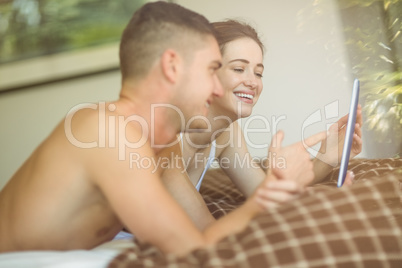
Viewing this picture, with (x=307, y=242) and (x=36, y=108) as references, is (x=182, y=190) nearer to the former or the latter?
(x=307, y=242)

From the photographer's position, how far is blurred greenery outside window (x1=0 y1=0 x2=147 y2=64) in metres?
2.03

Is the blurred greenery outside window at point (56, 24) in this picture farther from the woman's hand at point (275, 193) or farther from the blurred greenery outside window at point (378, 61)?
the woman's hand at point (275, 193)

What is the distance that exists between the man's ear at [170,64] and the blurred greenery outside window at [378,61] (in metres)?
1.30

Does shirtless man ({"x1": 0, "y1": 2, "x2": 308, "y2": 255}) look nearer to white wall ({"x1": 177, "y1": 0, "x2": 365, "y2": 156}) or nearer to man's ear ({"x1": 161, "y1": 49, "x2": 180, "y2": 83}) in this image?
man's ear ({"x1": 161, "y1": 49, "x2": 180, "y2": 83})

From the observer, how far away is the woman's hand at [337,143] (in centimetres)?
130

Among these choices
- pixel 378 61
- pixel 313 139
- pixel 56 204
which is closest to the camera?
pixel 56 204

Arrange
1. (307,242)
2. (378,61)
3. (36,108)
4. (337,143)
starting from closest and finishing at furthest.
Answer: (307,242), (337,143), (378,61), (36,108)

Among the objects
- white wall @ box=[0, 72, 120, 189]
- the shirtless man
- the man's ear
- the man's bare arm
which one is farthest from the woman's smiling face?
white wall @ box=[0, 72, 120, 189]

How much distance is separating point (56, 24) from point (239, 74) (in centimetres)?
107

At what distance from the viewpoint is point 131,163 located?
77 centimetres

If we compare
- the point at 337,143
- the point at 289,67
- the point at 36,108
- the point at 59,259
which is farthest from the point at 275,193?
the point at 36,108

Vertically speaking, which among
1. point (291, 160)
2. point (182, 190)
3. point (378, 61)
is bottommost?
point (182, 190)

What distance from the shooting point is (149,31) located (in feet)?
3.08

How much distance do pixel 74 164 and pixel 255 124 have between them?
4.40ft
